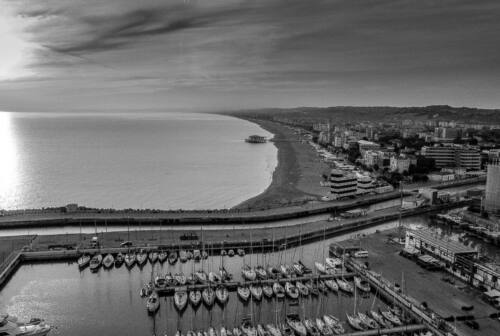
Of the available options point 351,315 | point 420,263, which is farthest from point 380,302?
point 420,263

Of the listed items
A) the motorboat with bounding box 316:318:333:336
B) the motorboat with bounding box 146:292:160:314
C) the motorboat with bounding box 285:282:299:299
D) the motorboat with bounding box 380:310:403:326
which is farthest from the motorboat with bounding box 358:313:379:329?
the motorboat with bounding box 146:292:160:314

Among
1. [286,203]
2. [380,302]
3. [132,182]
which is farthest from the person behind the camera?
[132,182]

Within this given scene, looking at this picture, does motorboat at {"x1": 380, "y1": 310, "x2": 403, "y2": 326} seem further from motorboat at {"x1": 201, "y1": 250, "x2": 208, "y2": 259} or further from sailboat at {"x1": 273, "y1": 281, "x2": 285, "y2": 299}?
motorboat at {"x1": 201, "y1": 250, "x2": 208, "y2": 259}

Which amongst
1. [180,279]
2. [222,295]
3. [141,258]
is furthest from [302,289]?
[141,258]

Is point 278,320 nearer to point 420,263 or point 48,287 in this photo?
point 420,263

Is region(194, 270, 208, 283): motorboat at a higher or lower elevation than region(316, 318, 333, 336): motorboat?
higher

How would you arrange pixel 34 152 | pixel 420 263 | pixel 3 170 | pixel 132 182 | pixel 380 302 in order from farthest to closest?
1. pixel 34 152
2. pixel 3 170
3. pixel 132 182
4. pixel 420 263
5. pixel 380 302

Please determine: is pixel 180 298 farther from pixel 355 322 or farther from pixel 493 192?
pixel 493 192
